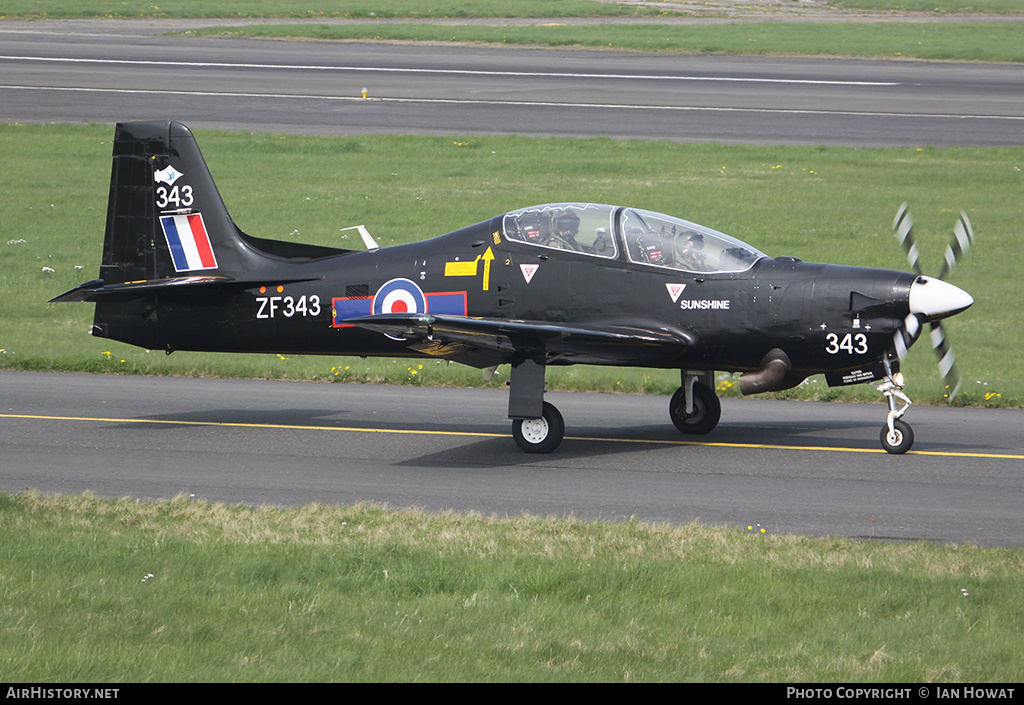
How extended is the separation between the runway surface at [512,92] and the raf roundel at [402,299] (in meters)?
19.4

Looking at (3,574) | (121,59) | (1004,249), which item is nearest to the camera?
(3,574)

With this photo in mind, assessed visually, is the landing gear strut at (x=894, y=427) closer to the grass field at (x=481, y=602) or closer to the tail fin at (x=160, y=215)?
the grass field at (x=481, y=602)

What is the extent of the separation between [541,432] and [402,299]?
221 cm

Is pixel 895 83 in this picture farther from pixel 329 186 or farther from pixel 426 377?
pixel 426 377

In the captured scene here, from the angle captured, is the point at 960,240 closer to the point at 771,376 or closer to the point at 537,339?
the point at 771,376

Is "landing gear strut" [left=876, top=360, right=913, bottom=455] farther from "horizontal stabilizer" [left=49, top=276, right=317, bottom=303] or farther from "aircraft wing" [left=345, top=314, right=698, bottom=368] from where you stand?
"horizontal stabilizer" [left=49, top=276, right=317, bottom=303]

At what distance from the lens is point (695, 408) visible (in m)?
12.7

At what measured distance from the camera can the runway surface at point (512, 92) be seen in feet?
105

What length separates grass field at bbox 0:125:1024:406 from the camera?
55.1ft

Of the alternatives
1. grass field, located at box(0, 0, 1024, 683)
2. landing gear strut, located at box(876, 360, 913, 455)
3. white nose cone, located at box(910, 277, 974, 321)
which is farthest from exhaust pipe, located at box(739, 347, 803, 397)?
grass field, located at box(0, 0, 1024, 683)

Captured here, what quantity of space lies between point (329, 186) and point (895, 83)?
20547 mm

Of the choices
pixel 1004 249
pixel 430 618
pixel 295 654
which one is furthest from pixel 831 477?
pixel 1004 249

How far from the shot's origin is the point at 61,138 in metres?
31.0

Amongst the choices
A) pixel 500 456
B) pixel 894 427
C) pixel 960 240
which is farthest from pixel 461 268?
pixel 960 240
